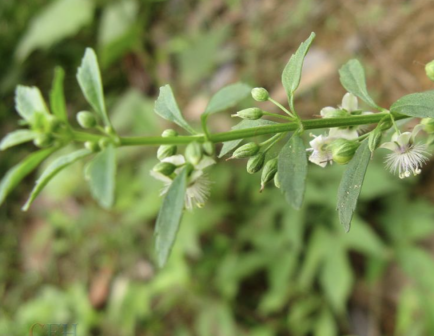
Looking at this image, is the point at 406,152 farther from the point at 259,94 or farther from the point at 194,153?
the point at 194,153

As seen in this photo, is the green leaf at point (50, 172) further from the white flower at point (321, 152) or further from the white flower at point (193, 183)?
the white flower at point (321, 152)

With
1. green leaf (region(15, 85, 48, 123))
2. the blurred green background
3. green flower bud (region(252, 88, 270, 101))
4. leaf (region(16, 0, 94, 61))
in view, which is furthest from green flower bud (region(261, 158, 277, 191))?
leaf (region(16, 0, 94, 61))

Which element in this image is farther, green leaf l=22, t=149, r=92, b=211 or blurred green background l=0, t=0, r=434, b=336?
blurred green background l=0, t=0, r=434, b=336

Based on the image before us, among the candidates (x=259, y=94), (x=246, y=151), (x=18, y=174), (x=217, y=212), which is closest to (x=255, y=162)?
(x=246, y=151)

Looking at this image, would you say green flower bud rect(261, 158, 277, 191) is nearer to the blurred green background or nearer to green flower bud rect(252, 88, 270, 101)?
green flower bud rect(252, 88, 270, 101)

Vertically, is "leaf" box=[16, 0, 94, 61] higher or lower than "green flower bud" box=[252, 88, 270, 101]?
lower

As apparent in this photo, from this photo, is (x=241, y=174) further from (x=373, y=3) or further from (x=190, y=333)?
(x=373, y=3)
